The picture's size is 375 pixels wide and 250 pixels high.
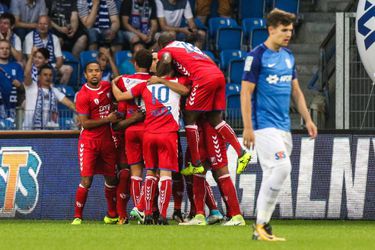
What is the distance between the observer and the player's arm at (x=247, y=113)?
1275 cm

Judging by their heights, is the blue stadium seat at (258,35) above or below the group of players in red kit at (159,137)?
above

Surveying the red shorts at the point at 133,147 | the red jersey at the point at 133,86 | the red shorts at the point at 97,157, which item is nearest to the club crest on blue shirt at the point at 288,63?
the red jersey at the point at 133,86

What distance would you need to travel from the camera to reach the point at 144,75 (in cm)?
A: 1655

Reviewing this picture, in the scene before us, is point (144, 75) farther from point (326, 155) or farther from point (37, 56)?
point (37, 56)

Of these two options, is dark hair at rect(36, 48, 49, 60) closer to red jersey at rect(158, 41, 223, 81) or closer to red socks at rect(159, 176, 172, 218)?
red jersey at rect(158, 41, 223, 81)

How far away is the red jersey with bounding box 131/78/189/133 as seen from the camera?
1594cm

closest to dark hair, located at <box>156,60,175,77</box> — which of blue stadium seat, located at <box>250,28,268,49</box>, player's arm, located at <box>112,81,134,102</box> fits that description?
player's arm, located at <box>112,81,134,102</box>

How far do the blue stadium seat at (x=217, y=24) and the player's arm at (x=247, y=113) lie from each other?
35.8 feet

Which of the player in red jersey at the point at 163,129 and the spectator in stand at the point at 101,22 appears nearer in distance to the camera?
the player in red jersey at the point at 163,129

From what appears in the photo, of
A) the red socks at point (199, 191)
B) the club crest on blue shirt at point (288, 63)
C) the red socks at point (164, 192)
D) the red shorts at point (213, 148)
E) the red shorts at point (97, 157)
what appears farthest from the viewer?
the red shorts at point (97, 157)

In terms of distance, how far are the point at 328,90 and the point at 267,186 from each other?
7.70 m

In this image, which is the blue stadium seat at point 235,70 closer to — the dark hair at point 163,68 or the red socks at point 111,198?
the red socks at point 111,198

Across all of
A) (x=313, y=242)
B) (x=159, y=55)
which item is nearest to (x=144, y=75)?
(x=159, y=55)

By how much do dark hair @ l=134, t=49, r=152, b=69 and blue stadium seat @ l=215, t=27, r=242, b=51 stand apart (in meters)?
7.39
